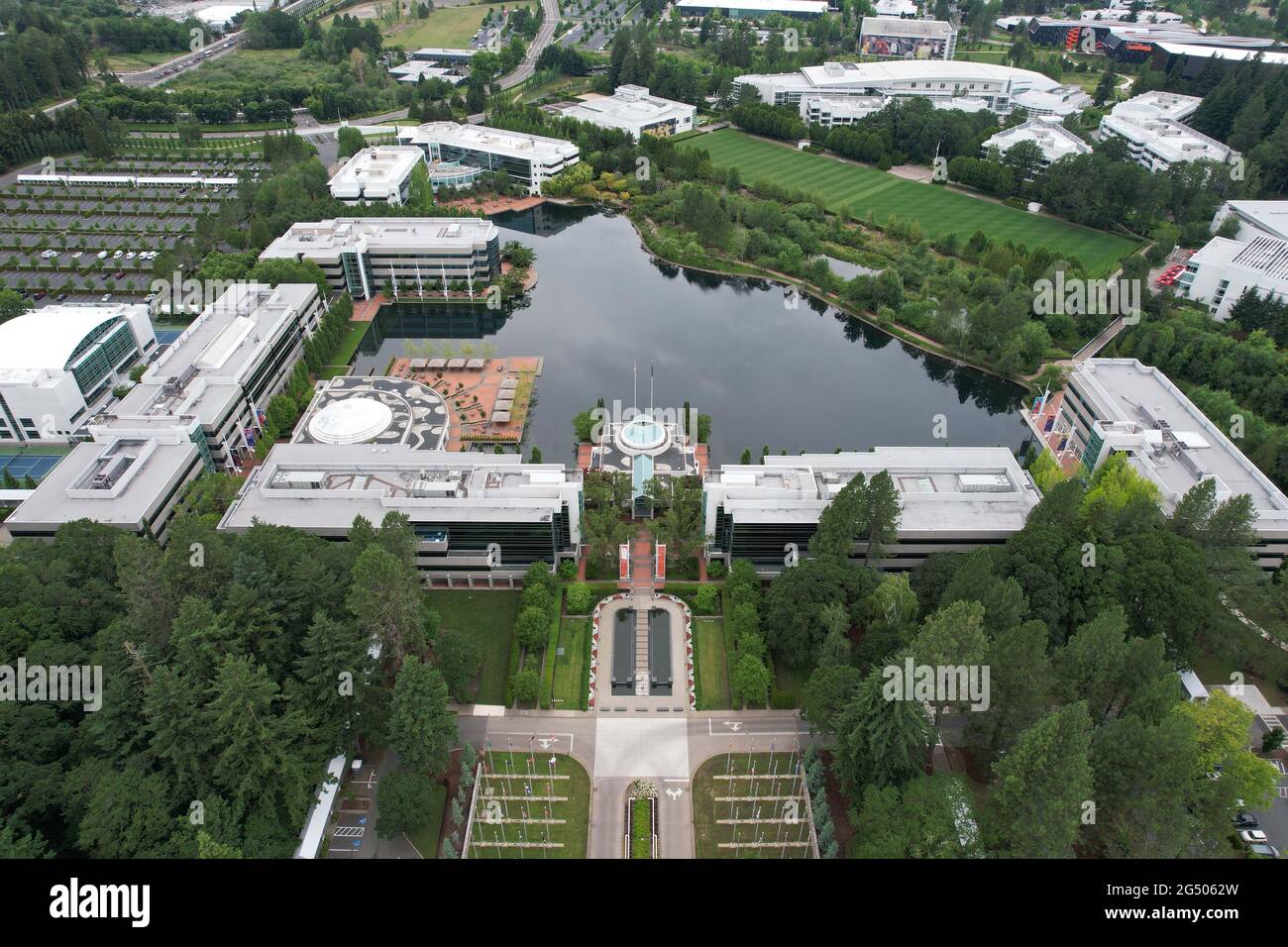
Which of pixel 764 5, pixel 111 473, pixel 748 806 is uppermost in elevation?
pixel 764 5

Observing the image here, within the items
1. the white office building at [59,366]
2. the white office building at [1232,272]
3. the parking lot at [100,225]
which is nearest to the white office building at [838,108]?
the white office building at [1232,272]

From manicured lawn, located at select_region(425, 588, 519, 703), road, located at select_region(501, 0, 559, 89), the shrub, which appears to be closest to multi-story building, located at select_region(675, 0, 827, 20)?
road, located at select_region(501, 0, 559, 89)

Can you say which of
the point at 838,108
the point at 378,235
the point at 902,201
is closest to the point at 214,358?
the point at 378,235

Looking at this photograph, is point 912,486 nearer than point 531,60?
Yes

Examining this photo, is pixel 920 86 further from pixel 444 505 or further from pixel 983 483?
pixel 444 505

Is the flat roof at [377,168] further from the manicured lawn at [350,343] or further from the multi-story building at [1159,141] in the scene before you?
the multi-story building at [1159,141]

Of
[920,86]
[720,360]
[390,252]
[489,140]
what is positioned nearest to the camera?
[720,360]

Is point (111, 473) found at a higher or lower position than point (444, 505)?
higher

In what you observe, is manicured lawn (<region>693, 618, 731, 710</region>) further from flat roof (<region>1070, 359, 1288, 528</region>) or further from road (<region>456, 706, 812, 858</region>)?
flat roof (<region>1070, 359, 1288, 528</region>)

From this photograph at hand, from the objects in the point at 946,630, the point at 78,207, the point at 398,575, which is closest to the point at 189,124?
the point at 78,207
